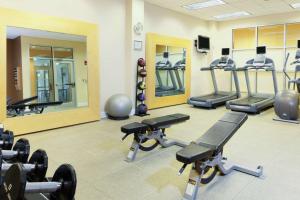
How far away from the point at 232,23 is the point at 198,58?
1.95 metres

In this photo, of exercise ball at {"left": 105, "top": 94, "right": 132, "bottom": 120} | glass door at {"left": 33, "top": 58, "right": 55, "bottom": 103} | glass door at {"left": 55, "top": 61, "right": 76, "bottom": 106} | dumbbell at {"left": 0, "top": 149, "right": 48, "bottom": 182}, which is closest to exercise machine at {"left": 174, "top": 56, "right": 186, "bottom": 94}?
exercise ball at {"left": 105, "top": 94, "right": 132, "bottom": 120}

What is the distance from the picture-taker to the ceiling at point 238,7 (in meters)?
7.03

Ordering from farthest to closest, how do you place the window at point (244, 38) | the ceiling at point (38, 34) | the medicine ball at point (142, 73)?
the window at point (244, 38)
the medicine ball at point (142, 73)
the ceiling at point (38, 34)

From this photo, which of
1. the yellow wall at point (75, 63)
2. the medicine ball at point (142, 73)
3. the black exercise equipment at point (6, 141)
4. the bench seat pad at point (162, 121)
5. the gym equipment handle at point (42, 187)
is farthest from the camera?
the medicine ball at point (142, 73)

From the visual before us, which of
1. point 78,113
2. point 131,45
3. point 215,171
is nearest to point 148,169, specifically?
point 215,171

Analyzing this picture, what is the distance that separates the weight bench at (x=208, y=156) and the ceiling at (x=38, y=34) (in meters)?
3.63

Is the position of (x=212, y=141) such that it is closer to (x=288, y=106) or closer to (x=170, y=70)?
(x=288, y=106)

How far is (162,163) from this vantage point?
323cm

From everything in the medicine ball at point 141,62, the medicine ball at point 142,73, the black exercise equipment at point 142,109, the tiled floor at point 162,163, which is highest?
the medicine ball at point 141,62

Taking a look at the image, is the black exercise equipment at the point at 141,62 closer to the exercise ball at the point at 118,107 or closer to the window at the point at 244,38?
the exercise ball at the point at 118,107

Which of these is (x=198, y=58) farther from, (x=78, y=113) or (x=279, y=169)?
(x=279, y=169)

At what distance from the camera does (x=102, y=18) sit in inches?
231

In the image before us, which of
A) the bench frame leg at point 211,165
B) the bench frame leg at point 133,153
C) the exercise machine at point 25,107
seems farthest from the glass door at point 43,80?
the bench frame leg at point 211,165

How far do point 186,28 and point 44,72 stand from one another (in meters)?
5.25
